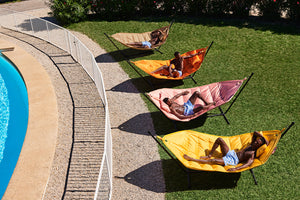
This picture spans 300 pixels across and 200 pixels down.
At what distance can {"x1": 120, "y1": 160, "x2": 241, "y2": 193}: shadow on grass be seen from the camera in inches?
328

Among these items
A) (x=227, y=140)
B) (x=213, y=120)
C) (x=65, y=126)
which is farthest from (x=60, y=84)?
(x=227, y=140)

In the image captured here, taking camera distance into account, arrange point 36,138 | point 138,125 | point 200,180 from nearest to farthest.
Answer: point 200,180
point 36,138
point 138,125

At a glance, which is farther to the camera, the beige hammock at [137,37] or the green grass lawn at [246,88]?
the beige hammock at [137,37]

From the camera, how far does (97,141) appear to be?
989cm

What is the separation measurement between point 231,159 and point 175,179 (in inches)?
62.6

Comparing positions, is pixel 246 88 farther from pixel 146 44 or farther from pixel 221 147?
pixel 146 44

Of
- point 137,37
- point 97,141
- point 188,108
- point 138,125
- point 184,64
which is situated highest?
point 137,37

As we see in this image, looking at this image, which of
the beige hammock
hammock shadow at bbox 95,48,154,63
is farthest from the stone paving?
the beige hammock

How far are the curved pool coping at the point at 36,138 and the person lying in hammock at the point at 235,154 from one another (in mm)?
3969

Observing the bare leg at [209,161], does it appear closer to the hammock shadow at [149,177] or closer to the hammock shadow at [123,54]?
the hammock shadow at [149,177]

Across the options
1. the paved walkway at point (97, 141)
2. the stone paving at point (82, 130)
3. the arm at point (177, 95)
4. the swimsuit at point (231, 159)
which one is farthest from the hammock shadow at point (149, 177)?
the arm at point (177, 95)

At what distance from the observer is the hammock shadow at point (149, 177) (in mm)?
8352

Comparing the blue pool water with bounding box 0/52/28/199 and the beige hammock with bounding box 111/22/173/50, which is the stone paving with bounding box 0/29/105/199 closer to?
the blue pool water with bounding box 0/52/28/199

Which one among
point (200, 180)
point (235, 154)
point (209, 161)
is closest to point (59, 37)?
point (200, 180)
